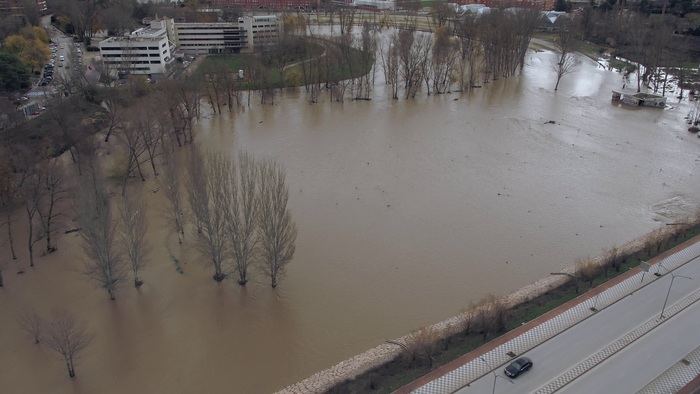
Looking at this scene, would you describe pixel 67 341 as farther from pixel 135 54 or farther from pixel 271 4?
pixel 271 4

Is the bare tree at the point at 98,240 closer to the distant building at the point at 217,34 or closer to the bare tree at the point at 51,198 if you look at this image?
the bare tree at the point at 51,198

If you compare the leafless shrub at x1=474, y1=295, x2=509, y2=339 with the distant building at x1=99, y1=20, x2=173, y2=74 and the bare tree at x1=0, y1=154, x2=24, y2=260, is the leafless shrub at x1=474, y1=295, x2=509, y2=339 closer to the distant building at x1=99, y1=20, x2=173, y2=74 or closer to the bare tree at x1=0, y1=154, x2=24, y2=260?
the bare tree at x1=0, y1=154, x2=24, y2=260

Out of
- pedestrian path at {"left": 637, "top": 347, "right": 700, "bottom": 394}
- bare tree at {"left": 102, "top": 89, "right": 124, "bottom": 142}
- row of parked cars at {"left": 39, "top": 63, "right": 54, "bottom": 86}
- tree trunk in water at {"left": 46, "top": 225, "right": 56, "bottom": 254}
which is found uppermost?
row of parked cars at {"left": 39, "top": 63, "right": 54, "bottom": 86}

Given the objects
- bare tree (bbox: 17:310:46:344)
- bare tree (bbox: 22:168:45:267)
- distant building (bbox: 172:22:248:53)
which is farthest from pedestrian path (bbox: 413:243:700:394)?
distant building (bbox: 172:22:248:53)

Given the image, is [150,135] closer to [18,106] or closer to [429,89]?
[18,106]

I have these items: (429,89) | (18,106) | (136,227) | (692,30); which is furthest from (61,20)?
(692,30)
